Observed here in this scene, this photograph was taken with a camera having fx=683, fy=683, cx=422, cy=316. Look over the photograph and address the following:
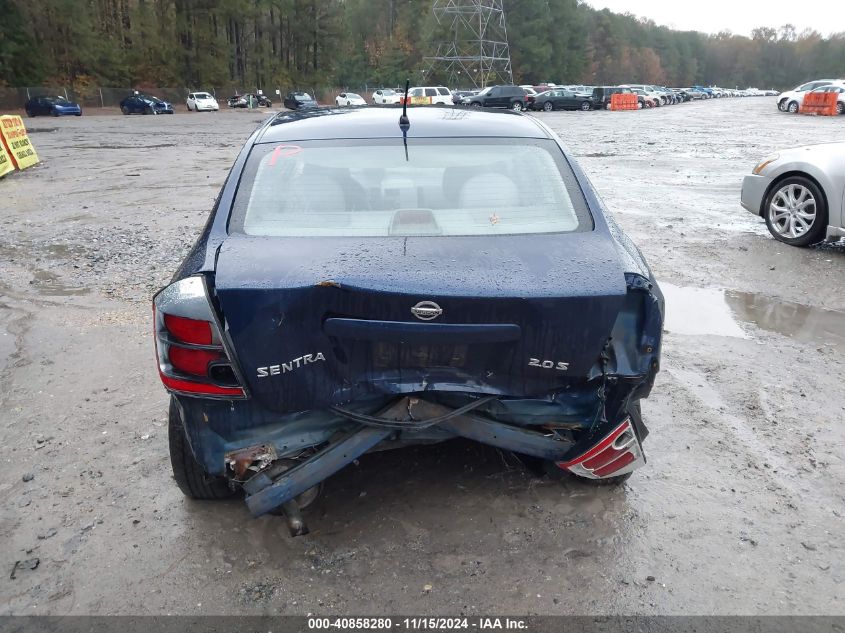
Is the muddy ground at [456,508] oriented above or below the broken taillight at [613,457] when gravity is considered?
below

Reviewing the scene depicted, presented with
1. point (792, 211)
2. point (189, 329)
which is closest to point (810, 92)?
point (792, 211)

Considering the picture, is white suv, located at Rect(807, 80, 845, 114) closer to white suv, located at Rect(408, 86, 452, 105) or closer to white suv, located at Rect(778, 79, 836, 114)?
white suv, located at Rect(778, 79, 836, 114)

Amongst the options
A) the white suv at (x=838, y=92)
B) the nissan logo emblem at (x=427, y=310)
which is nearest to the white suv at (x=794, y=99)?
the white suv at (x=838, y=92)

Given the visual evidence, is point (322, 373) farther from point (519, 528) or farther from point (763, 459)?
point (763, 459)

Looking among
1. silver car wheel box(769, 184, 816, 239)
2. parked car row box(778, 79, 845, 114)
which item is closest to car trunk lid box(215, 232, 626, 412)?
silver car wheel box(769, 184, 816, 239)

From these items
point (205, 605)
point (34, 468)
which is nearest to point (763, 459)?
point (205, 605)

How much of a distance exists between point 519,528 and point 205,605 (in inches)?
50.9

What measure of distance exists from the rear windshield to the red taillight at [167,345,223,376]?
598mm

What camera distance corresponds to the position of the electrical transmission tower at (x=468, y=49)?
80312mm

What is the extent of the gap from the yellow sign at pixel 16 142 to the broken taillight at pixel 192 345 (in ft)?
47.1

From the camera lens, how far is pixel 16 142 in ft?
49.6

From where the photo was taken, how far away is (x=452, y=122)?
3662 mm

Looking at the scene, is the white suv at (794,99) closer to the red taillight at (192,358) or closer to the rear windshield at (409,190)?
the rear windshield at (409,190)

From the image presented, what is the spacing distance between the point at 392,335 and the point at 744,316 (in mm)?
4312
